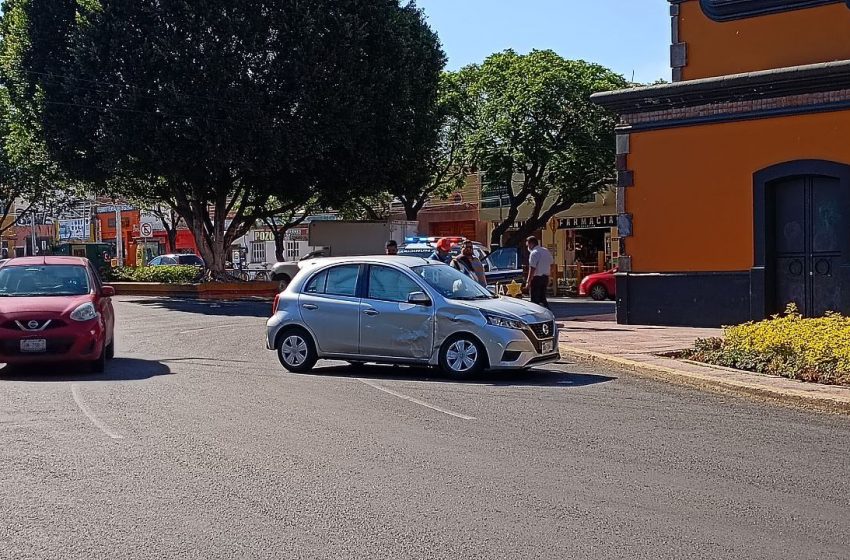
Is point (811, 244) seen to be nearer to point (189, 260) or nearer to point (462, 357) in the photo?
point (462, 357)

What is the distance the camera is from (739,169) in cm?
1856

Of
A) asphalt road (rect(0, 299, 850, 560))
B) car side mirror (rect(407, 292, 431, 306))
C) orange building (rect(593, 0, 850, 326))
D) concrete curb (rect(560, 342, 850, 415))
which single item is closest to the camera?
asphalt road (rect(0, 299, 850, 560))

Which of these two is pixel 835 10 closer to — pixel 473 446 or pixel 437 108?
pixel 473 446

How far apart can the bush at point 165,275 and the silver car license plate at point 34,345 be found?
23.8 meters

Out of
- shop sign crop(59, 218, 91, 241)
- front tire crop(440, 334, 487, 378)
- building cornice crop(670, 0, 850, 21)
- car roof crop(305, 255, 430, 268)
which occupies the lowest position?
front tire crop(440, 334, 487, 378)

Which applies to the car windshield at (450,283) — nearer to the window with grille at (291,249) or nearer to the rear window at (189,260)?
the rear window at (189,260)

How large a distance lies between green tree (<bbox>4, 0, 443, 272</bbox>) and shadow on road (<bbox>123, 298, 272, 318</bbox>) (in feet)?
12.3

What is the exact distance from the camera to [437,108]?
118ft

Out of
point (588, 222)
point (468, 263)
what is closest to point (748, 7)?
point (468, 263)

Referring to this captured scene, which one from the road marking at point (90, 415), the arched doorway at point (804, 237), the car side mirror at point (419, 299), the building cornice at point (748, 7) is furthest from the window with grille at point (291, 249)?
the road marking at point (90, 415)

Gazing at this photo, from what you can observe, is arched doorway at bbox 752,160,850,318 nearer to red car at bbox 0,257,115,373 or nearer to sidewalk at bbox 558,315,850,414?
sidewalk at bbox 558,315,850,414

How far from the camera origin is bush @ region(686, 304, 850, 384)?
11.8 metres

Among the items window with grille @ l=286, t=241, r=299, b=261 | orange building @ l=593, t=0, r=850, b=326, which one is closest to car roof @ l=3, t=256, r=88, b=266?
orange building @ l=593, t=0, r=850, b=326

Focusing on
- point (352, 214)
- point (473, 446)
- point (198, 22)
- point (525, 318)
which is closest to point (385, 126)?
point (198, 22)
